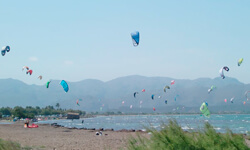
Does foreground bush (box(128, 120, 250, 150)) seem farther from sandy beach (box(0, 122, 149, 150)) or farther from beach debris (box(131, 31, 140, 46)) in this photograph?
beach debris (box(131, 31, 140, 46))

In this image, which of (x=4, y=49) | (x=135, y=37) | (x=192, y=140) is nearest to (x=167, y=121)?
(x=192, y=140)

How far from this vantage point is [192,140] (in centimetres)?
670

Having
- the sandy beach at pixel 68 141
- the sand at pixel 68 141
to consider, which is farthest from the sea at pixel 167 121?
the sandy beach at pixel 68 141

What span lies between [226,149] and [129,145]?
2251mm

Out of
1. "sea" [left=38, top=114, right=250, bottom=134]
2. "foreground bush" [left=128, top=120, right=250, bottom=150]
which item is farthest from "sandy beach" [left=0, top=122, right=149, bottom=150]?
"foreground bush" [left=128, top=120, right=250, bottom=150]

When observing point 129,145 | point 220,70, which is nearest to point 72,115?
point 220,70

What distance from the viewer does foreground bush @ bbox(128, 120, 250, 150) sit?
660 cm

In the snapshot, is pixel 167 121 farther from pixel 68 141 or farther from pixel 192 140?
pixel 68 141

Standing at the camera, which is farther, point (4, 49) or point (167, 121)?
point (4, 49)

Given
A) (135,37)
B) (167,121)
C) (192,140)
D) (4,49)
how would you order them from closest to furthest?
1. (192,140)
2. (167,121)
3. (135,37)
4. (4,49)

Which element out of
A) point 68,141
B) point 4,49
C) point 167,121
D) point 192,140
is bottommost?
point 68,141

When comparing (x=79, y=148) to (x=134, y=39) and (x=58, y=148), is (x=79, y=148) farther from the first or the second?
(x=134, y=39)

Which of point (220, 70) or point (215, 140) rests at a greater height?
point (220, 70)

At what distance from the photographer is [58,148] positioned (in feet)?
64.5
